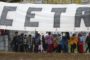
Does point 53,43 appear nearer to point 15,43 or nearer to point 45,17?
point 15,43

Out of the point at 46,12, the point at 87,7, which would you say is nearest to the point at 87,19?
the point at 87,7

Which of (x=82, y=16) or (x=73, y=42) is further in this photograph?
(x=73, y=42)

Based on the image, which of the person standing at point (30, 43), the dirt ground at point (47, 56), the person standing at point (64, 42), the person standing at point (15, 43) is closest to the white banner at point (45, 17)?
the dirt ground at point (47, 56)

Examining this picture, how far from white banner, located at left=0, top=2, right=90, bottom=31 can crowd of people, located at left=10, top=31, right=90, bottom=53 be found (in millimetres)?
A: 5151

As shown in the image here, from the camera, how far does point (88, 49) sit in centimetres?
2475

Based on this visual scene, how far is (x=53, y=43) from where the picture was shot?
25.0 metres

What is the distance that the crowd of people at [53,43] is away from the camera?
24.1m

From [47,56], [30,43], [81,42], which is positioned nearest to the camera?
[47,56]

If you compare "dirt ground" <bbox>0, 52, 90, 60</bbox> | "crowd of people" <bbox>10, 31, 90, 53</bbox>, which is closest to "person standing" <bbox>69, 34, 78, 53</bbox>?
"crowd of people" <bbox>10, 31, 90, 53</bbox>

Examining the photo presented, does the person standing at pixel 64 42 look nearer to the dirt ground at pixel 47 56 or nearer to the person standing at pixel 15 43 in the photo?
the person standing at pixel 15 43

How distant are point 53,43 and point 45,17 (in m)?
7.36

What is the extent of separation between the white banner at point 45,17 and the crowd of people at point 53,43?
5151mm

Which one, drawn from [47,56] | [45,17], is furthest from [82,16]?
[47,56]

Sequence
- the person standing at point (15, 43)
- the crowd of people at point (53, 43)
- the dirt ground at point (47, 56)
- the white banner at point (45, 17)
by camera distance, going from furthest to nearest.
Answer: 1. the person standing at point (15, 43)
2. the crowd of people at point (53, 43)
3. the dirt ground at point (47, 56)
4. the white banner at point (45, 17)
